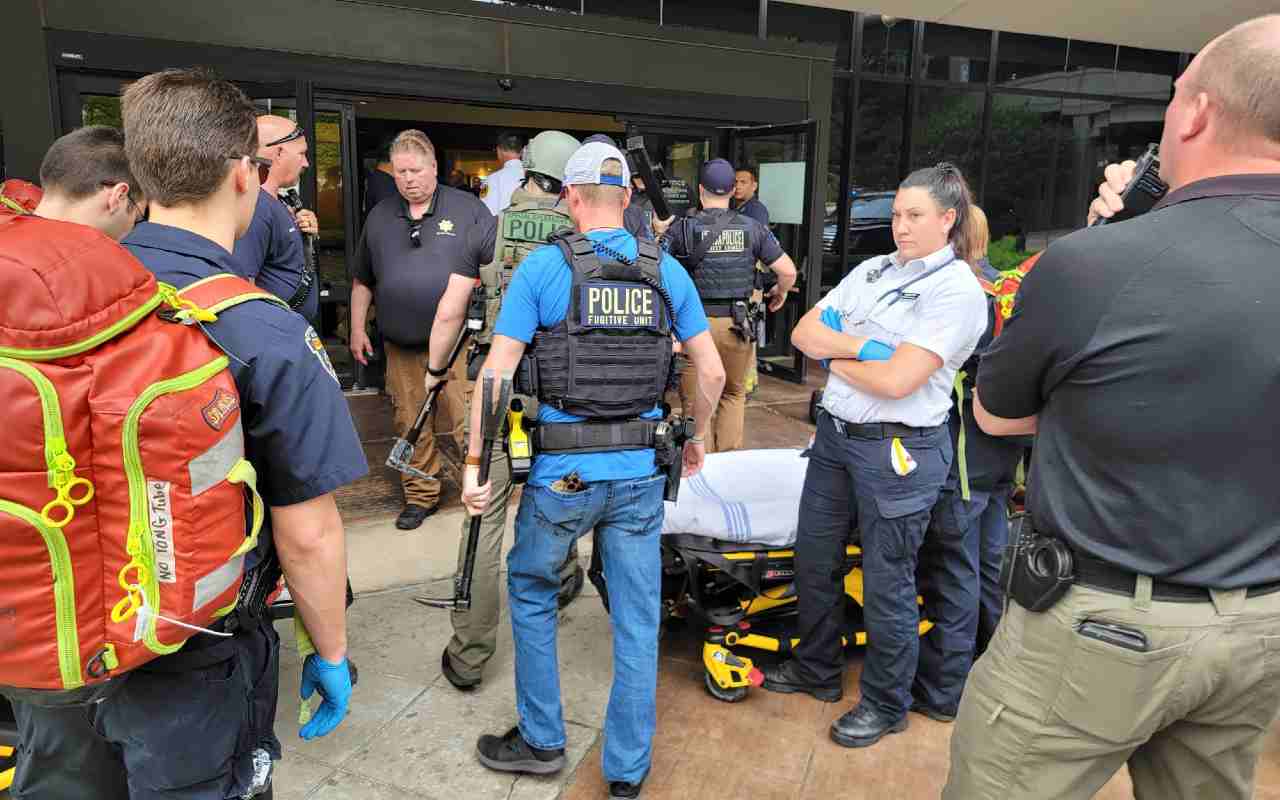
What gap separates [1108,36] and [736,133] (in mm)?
3517

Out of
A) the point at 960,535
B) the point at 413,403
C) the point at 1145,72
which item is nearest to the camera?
the point at 960,535

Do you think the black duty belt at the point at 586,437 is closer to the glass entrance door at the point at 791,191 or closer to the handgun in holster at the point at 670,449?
the handgun in holster at the point at 670,449

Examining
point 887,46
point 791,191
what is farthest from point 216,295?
point 887,46

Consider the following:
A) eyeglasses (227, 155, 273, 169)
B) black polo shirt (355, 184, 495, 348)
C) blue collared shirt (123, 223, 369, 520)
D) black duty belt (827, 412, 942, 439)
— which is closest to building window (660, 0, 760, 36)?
black polo shirt (355, 184, 495, 348)

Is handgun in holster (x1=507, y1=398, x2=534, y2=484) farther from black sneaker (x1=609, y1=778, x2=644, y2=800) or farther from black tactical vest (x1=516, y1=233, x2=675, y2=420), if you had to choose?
black sneaker (x1=609, y1=778, x2=644, y2=800)

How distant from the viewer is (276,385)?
1.48 meters

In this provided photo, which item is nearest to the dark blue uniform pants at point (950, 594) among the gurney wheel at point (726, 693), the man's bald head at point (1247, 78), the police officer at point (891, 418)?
the police officer at point (891, 418)

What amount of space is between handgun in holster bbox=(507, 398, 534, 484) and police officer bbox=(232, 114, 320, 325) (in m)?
1.10

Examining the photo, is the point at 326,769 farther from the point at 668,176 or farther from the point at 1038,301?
the point at 668,176

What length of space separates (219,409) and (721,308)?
465 cm

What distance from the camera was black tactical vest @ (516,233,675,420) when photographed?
7.84ft

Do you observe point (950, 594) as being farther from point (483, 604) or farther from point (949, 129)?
point (949, 129)

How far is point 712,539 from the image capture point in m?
3.25

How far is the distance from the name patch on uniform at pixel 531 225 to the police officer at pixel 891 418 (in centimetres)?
98
